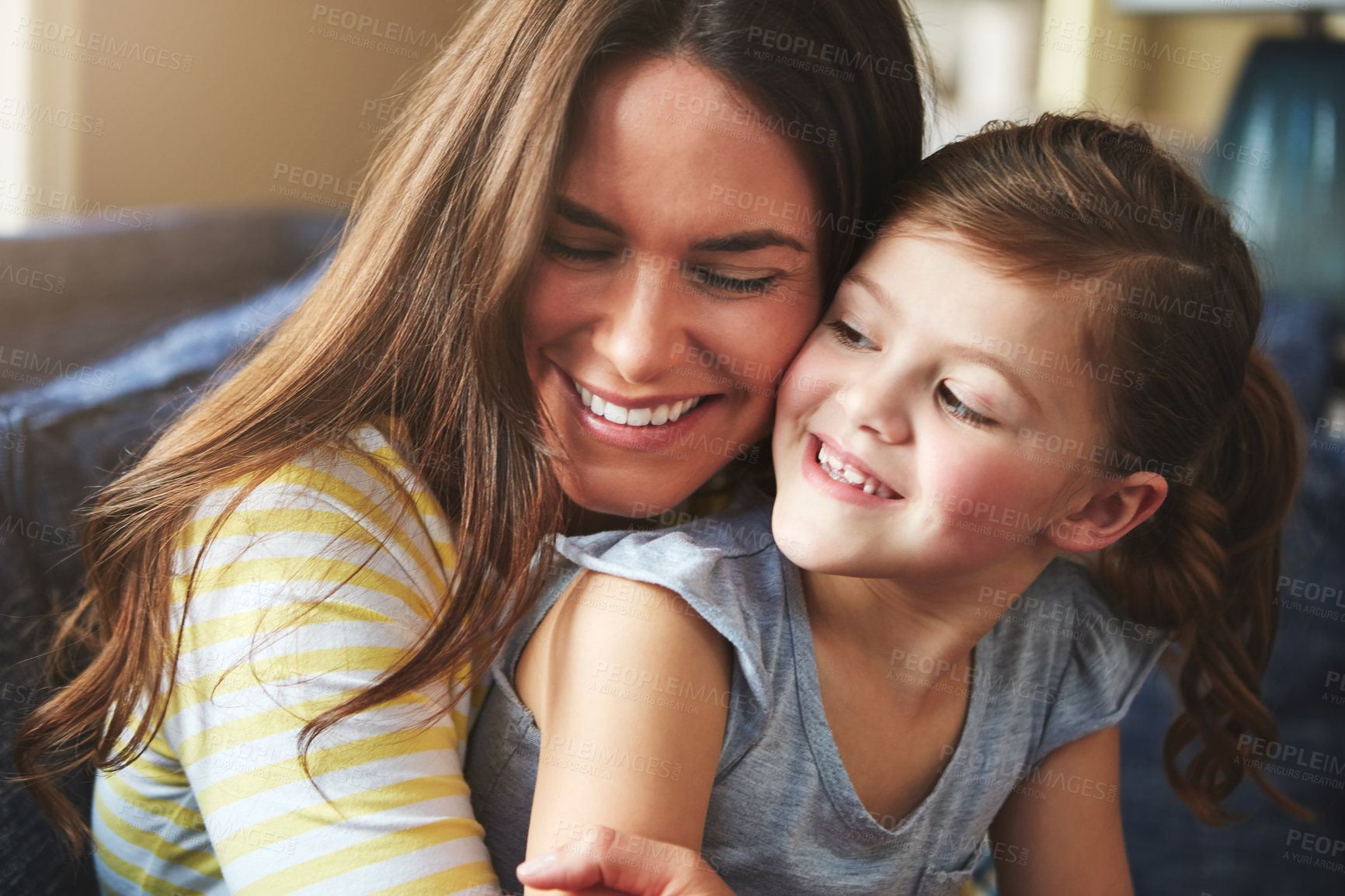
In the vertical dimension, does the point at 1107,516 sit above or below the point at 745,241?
below

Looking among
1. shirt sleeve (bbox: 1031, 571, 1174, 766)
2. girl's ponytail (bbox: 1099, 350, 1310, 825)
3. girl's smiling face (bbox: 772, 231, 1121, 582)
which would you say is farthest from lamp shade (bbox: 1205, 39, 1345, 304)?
girl's smiling face (bbox: 772, 231, 1121, 582)

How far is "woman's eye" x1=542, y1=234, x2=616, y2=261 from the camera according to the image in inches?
34.4

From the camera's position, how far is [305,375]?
874 millimetres

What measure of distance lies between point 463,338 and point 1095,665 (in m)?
0.66

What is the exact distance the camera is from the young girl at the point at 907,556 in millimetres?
805

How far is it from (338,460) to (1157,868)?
134 centimetres

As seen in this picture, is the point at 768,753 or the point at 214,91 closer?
the point at 768,753

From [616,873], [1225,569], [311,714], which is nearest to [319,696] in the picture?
[311,714]

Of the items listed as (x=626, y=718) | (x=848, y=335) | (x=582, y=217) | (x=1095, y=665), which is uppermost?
(x=582, y=217)

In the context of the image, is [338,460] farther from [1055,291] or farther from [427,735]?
[1055,291]

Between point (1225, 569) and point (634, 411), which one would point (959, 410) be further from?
point (1225, 569)

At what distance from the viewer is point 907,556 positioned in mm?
846

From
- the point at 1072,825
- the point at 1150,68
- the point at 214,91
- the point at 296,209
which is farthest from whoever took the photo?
the point at 1150,68

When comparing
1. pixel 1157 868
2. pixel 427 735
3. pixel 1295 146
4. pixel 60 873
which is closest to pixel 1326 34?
pixel 1295 146
